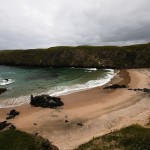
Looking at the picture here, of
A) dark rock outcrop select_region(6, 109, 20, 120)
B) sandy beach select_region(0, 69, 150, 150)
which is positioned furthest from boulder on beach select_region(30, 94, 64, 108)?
dark rock outcrop select_region(6, 109, 20, 120)

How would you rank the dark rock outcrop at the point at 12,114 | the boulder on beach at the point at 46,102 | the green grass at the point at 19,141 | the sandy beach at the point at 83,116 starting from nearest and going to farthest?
the green grass at the point at 19,141, the sandy beach at the point at 83,116, the dark rock outcrop at the point at 12,114, the boulder on beach at the point at 46,102

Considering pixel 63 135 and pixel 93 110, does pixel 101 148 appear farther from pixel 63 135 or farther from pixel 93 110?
pixel 93 110

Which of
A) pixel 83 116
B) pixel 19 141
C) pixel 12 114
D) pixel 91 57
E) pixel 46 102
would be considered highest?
pixel 91 57

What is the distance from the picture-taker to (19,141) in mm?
19547

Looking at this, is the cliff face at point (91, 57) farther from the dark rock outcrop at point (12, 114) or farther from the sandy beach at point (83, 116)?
the dark rock outcrop at point (12, 114)

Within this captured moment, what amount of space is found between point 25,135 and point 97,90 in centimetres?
3241

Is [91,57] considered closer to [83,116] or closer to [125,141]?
[83,116]

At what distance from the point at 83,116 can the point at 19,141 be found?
1539cm

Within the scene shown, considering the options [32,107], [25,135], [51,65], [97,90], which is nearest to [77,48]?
[51,65]

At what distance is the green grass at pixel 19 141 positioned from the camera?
18.9m

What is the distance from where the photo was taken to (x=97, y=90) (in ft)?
169

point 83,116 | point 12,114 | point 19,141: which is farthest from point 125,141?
point 12,114

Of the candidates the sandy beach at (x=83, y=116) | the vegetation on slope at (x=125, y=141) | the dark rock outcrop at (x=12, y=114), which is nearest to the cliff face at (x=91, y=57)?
the sandy beach at (x=83, y=116)

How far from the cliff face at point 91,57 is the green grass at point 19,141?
290ft
